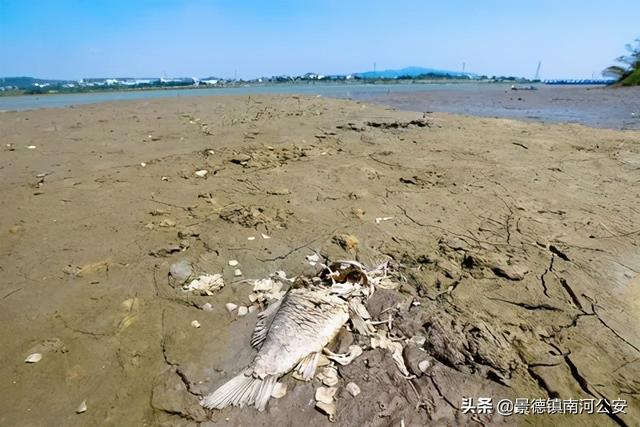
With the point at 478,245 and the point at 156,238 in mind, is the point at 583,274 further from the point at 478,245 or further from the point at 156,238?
the point at 156,238

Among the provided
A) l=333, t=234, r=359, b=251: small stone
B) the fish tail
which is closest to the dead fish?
the fish tail

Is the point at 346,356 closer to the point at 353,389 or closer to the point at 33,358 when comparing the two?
the point at 353,389

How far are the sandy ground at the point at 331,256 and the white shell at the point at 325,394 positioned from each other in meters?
0.05

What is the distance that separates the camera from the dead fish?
2031mm

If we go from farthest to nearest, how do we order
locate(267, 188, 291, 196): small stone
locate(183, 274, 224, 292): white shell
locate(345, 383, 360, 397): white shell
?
locate(267, 188, 291, 196): small stone
locate(183, 274, 224, 292): white shell
locate(345, 383, 360, 397): white shell

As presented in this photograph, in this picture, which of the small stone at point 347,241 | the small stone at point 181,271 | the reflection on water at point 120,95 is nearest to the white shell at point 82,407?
the small stone at point 181,271

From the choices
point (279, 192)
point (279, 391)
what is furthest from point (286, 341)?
point (279, 192)

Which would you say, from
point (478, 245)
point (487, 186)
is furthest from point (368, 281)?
point (487, 186)

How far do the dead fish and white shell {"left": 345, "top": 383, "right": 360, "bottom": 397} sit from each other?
223 mm

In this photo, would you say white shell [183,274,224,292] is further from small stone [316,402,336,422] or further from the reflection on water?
the reflection on water

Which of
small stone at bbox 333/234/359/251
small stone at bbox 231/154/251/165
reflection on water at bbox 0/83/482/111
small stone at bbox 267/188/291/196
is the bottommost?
reflection on water at bbox 0/83/482/111

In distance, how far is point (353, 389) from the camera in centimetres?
205

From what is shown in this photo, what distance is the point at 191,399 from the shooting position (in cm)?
204

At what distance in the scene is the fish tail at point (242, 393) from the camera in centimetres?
199
